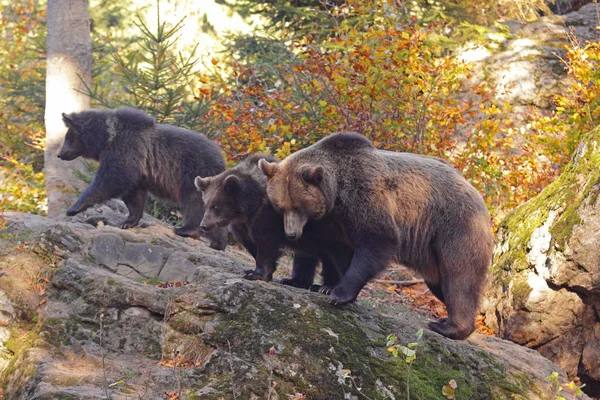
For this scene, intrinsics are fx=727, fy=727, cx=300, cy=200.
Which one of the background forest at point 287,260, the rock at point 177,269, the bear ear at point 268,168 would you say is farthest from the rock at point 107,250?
the bear ear at point 268,168

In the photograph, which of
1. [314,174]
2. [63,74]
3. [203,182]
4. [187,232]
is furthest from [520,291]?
[63,74]

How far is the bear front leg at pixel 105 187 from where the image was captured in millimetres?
9125

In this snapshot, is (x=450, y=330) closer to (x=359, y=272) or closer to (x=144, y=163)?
(x=359, y=272)

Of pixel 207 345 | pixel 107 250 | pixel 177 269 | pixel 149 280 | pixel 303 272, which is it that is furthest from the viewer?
pixel 177 269

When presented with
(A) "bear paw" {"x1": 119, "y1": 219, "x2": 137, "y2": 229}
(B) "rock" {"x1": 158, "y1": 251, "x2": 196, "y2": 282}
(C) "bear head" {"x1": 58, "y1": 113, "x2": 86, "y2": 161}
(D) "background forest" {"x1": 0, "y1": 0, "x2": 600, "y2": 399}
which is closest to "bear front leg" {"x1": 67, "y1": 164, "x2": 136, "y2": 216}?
(A) "bear paw" {"x1": 119, "y1": 219, "x2": 137, "y2": 229}

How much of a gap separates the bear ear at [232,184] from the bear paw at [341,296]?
4.62 feet

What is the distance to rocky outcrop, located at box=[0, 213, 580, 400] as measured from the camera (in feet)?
15.5

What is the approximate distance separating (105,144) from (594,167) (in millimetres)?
6065

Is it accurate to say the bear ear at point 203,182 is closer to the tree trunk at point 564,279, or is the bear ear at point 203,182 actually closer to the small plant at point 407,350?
the small plant at point 407,350

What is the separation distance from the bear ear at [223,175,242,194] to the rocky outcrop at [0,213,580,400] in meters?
0.87

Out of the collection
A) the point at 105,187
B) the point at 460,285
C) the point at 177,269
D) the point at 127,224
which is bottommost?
the point at 127,224

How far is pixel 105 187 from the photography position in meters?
9.13

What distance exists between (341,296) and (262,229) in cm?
103

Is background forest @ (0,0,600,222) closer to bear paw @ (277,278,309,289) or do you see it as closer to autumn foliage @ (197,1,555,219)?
autumn foliage @ (197,1,555,219)
